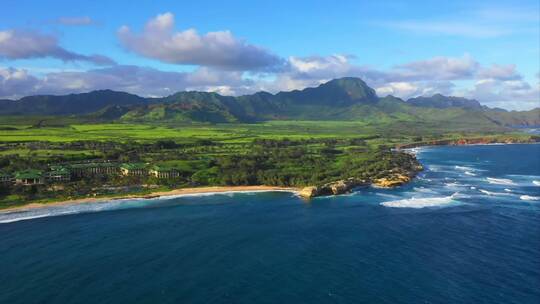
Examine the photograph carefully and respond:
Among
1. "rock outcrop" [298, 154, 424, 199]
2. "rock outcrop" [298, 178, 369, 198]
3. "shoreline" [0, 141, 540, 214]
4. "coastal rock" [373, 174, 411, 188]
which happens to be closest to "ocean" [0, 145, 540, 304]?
"rock outcrop" [298, 178, 369, 198]

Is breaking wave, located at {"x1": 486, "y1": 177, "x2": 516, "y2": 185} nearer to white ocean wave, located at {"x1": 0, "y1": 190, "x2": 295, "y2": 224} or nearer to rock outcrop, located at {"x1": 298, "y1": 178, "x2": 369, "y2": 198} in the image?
rock outcrop, located at {"x1": 298, "y1": 178, "x2": 369, "y2": 198}

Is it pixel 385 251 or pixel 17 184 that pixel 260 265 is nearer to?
pixel 385 251

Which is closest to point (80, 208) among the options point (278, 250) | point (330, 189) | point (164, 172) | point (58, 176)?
point (58, 176)

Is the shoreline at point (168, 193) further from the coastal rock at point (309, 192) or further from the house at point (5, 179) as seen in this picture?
the house at point (5, 179)

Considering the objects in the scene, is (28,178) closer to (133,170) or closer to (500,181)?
(133,170)

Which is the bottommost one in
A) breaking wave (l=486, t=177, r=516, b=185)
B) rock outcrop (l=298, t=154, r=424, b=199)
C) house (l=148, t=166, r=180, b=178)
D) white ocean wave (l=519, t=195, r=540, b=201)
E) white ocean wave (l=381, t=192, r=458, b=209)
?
breaking wave (l=486, t=177, r=516, b=185)
